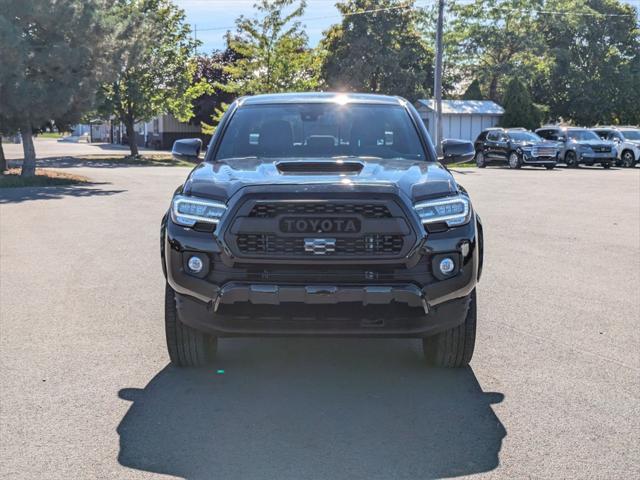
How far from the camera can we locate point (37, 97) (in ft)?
78.3

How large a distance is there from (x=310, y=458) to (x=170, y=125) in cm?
6593

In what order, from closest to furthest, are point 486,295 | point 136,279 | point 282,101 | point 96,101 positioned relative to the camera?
1. point 282,101
2. point 486,295
3. point 136,279
4. point 96,101

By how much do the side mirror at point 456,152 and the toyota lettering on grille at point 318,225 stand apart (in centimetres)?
249

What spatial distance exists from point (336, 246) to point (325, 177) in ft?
1.59

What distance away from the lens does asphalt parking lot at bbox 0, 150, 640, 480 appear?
4090 mm

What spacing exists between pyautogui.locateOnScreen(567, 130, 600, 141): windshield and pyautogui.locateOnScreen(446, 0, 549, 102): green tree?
82.6 feet

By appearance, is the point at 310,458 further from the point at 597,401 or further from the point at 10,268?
the point at 10,268

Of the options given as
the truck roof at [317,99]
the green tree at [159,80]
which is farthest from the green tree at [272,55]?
the truck roof at [317,99]

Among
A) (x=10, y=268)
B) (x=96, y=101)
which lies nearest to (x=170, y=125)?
(x=96, y=101)

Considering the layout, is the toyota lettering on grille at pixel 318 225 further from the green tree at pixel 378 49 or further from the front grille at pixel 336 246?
the green tree at pixel 378 49

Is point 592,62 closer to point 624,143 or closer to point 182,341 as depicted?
point 624,143

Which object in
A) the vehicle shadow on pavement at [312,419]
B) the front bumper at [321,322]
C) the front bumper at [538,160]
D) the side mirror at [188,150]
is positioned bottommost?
the front bumper at [538,160]

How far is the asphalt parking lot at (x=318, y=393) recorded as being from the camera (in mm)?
4090

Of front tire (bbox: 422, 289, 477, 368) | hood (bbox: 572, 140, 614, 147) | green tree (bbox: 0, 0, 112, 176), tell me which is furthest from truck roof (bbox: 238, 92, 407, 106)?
hood (bbox: 572, 140, 614, 147)
